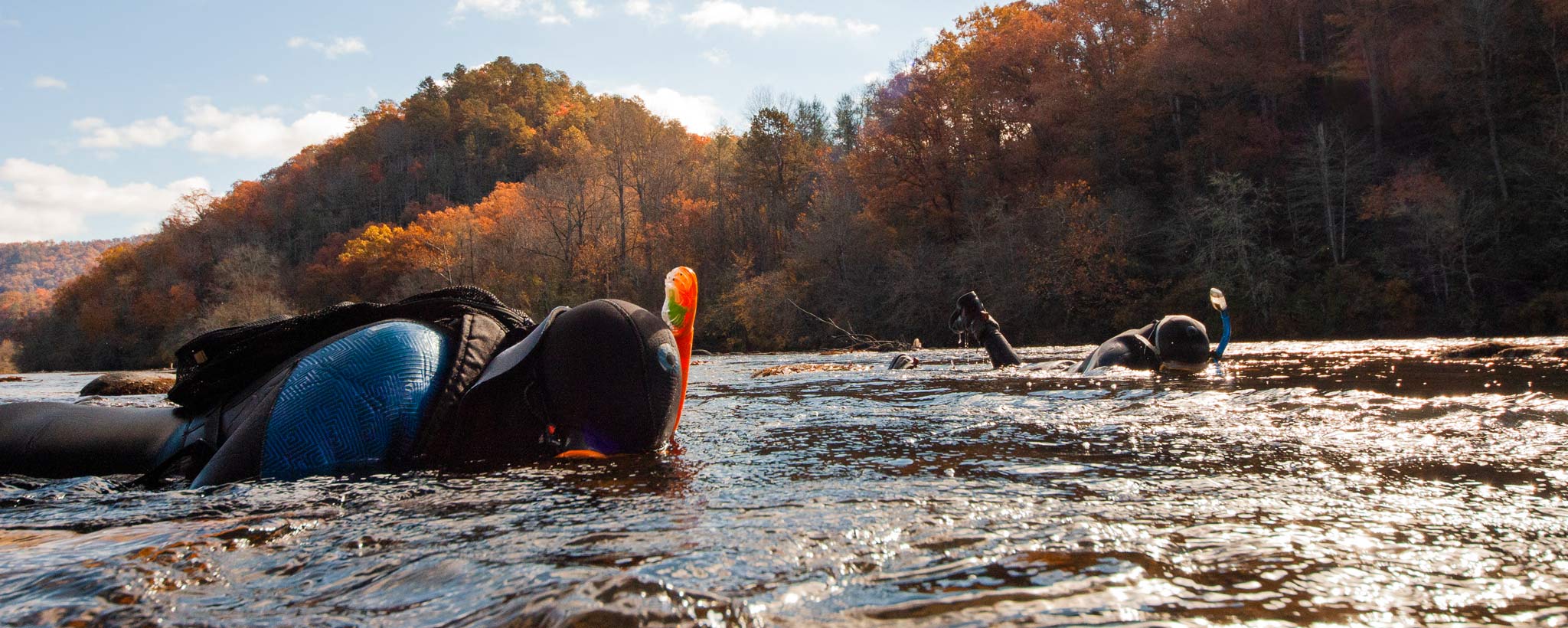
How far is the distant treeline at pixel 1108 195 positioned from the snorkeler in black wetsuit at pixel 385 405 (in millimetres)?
27374

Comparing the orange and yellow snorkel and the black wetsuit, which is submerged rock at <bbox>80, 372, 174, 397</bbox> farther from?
the black wetsuit

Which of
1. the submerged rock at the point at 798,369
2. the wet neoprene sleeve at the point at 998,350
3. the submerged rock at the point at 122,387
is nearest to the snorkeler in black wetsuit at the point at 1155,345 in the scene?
the wet neoprene sleeve at the point at 998,350

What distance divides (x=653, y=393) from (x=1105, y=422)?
2.51 m

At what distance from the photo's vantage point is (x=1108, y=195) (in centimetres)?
3306

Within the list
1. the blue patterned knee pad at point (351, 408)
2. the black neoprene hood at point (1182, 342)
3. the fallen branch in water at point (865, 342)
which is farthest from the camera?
the fallen branch in water at point (865, 342)

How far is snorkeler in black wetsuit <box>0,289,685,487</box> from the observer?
Result: 3.29m

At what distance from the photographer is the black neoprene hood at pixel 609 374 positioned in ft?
11.0

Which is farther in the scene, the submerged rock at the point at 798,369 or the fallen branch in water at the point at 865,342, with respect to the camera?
the fallen branch in water at the point at 865,342

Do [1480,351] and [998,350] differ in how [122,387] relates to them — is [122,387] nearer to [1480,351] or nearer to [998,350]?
[998,350]

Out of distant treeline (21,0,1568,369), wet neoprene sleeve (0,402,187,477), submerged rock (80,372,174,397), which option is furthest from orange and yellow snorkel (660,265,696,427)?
distant treeline (21,0,1568,369)

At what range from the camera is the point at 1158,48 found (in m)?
34.2

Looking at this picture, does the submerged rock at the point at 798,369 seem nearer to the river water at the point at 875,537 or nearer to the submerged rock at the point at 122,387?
the river water at the point at 875,537

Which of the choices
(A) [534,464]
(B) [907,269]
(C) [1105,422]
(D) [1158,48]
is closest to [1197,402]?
(C) [1105,422]

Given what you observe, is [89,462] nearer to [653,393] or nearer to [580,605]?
[653,393]
